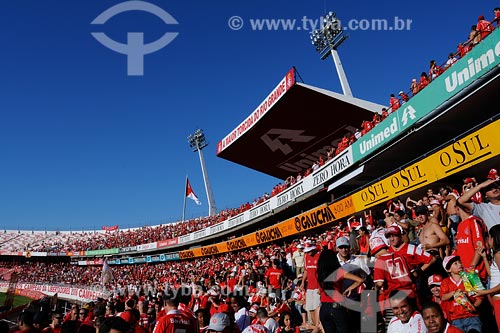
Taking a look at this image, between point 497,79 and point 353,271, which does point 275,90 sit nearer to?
point 497,79

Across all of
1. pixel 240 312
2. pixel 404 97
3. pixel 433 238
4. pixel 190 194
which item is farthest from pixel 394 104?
pixel 190 194

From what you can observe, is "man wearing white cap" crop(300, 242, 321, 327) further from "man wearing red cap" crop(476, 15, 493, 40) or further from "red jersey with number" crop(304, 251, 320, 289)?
"man wearing red cap" crop(476, 15, 493, 40)

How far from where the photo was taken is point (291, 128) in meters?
28.8

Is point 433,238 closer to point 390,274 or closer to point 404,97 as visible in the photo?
point 390,274

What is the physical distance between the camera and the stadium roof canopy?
24.4m

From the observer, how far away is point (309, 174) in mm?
21953

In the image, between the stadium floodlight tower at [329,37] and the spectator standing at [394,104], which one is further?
the stadium floodlight tower at [329,37]

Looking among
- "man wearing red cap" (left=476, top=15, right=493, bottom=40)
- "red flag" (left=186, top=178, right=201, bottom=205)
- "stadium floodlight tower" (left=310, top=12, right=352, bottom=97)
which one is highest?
"stadium floodlight tower" (left=310, top=12, right=352, bottom=97)

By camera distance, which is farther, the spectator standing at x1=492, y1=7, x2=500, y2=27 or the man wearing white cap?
the spectator standing at x1=492, y1=7, x2=500, y2=27

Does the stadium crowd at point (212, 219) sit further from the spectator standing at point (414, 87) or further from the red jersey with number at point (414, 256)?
the red jersey with number at point (414, 256)

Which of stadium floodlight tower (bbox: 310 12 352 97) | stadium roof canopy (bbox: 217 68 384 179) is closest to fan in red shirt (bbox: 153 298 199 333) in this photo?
stadium roof canopy (bbox: 217 68 384 179)

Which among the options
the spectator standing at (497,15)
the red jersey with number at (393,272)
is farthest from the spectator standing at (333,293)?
the spectator standing at (497,15)

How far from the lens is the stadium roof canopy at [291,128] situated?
2442 centimetres

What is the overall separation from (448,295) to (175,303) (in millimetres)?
3439
